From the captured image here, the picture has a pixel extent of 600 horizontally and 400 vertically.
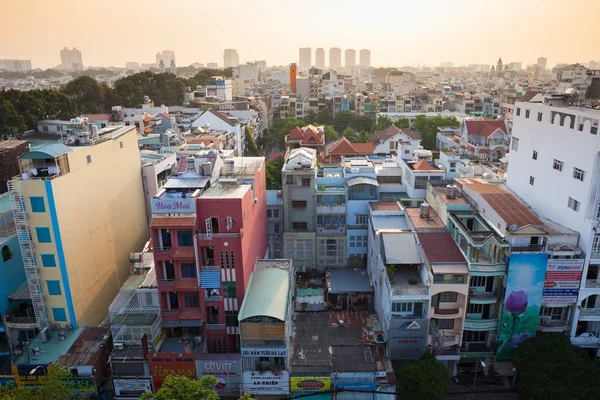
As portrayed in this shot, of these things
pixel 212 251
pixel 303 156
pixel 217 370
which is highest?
pixel 303 156

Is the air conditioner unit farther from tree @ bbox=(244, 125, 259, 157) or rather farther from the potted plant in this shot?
tree @ bbox=(244, 125, 259, 157)

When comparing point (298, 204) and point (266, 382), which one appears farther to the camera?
point (298, 204)

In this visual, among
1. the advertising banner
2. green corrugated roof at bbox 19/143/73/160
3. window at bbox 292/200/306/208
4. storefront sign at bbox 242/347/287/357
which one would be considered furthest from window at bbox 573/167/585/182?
green corrugated roof at bbox 19/143/73/160

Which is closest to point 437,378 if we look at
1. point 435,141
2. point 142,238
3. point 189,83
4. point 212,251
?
point 212,251

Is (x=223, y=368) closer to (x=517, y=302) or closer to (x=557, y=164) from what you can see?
(x=517, y=302)

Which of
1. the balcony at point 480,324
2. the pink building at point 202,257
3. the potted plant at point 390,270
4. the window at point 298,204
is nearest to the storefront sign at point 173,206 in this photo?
the pink building at point 202,257

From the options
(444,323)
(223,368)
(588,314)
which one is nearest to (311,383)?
(223,368)

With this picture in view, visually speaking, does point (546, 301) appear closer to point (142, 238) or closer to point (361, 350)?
point (361, 350)
